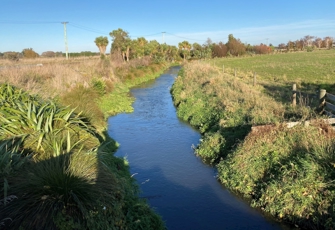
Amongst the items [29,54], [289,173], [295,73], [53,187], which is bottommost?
[289,173]

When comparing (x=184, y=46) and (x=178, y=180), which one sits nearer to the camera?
(x=178, y=180)

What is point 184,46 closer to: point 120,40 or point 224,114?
point 120,40

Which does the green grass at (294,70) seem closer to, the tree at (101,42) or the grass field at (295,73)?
the grass field at (295,73)

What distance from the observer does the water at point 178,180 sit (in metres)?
6.56

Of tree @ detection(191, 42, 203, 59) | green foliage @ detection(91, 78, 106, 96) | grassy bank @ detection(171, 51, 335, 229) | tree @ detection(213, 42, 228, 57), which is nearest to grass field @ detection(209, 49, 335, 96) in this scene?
grassy bank @ detection(171, 51, 335, 229)

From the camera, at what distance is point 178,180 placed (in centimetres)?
852

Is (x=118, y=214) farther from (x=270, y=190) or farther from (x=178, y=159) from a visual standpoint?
(x=178, y=159)

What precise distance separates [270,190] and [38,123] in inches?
216

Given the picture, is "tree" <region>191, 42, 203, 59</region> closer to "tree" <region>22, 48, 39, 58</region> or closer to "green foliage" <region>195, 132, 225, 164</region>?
"tree" <region>22, 48, 39, 58</region>

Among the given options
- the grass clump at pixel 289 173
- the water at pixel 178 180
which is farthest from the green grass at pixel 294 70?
the grass clump at pixel 289 173

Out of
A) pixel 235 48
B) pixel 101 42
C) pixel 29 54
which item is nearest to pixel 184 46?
pixel 235 48

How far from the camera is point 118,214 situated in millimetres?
4934

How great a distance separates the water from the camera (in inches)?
258

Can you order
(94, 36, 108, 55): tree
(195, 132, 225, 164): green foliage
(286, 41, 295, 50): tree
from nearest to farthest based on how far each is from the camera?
(195, 132, 225, 164): green foliage, (94, 36, 108, 55): tree, (286, 41, 295, 50): tree
